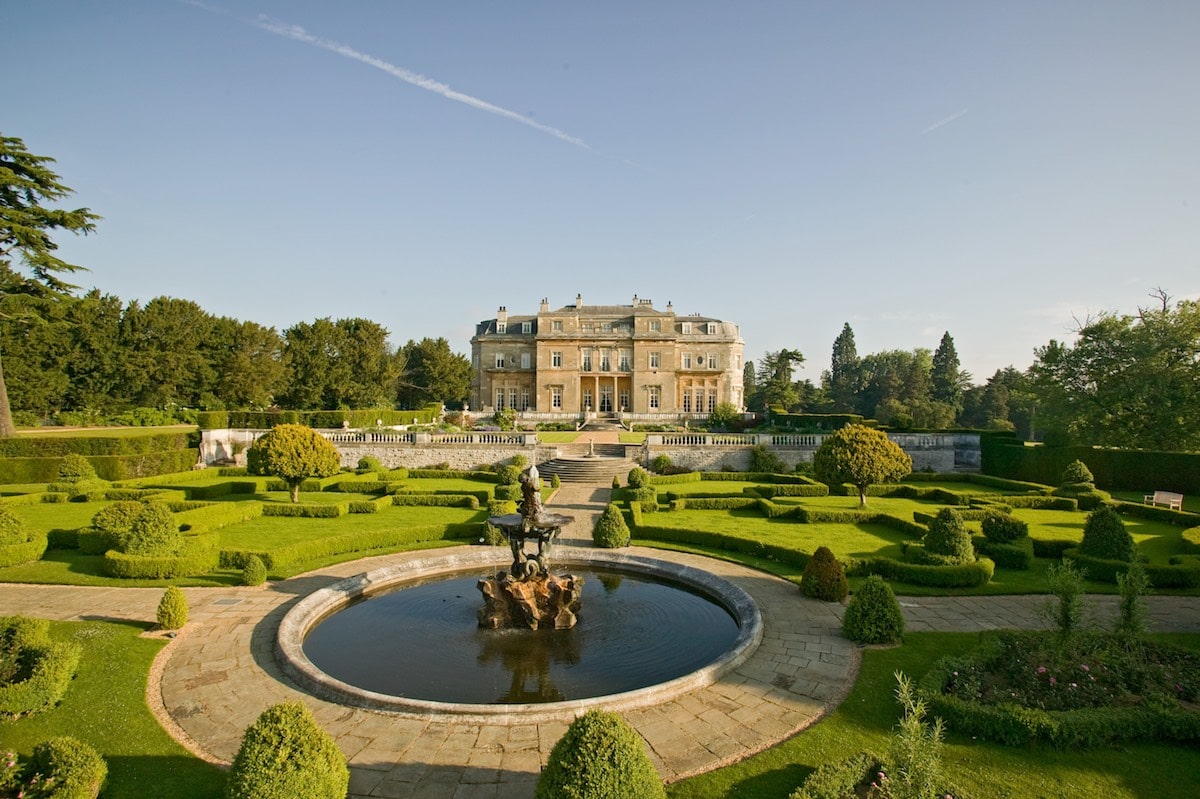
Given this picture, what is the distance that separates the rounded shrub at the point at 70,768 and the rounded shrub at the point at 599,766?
4303mm

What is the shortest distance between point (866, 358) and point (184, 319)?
279ft

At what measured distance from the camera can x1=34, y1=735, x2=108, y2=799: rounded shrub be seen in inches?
218

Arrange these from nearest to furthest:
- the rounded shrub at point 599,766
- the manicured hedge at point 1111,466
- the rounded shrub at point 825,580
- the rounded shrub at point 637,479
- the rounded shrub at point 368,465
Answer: the rounded shrub at point 599,766
the rounded shrub at point 825,580
the rounded shrub at point 637,479
the manicured hedge at point 1111,466
the rounded shrub at point 368,465

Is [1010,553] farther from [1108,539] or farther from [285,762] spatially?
[285,762]

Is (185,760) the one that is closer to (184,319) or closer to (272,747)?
(272,747)

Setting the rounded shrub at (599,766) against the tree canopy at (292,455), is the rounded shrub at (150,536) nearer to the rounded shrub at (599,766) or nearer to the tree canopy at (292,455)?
the tree canopy at (292,455)

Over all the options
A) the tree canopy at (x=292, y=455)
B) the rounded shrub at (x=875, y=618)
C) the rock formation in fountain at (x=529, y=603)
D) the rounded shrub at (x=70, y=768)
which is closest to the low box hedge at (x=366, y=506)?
the tree canopy at (x=292, y=455)

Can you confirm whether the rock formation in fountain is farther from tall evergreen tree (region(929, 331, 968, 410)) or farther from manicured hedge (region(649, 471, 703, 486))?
tall evergreen tree (region(929, 331, 968, 410))

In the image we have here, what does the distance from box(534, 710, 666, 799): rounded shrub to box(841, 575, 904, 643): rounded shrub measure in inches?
241

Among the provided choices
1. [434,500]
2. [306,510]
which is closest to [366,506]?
[306,510]

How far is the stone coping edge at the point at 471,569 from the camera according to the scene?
7.55 m

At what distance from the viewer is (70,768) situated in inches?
223

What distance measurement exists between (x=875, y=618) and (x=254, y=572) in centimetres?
1206

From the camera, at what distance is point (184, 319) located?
157ft
